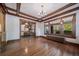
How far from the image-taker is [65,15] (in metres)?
2.34

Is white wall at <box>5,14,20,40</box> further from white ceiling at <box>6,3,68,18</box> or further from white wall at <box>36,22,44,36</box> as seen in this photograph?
white wall at <box>36,22,44,36</box>

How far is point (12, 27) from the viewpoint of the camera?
2221 mm

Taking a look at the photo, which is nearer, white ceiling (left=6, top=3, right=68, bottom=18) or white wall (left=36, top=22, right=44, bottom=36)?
white ceiling (left=6, top=3, right=68, bottom=18)

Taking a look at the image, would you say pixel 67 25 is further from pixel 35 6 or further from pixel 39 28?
pixel 39 28

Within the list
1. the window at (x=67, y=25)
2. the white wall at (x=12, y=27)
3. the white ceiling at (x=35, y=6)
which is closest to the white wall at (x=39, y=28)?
the white ceiling at (x=35, y=6)

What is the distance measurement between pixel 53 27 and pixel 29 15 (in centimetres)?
93

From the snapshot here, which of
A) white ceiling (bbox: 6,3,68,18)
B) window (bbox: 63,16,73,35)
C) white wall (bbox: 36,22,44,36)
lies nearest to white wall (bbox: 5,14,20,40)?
white ceiling (bbox: 6,3,68,18)

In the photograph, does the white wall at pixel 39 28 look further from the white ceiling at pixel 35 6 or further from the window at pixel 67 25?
the window at pixel 67 25

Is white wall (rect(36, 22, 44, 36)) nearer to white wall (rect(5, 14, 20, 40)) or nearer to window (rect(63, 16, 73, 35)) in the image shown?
white wall (rect(5, 14, 20, 40))

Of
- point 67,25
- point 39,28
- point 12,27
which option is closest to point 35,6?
point 12,27

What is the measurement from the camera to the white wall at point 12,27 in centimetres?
213

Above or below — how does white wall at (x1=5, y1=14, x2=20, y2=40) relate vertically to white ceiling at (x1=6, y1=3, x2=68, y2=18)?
below

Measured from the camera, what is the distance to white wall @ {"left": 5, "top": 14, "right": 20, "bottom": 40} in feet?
6.97

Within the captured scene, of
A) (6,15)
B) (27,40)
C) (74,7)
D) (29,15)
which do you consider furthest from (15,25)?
(74,7)
